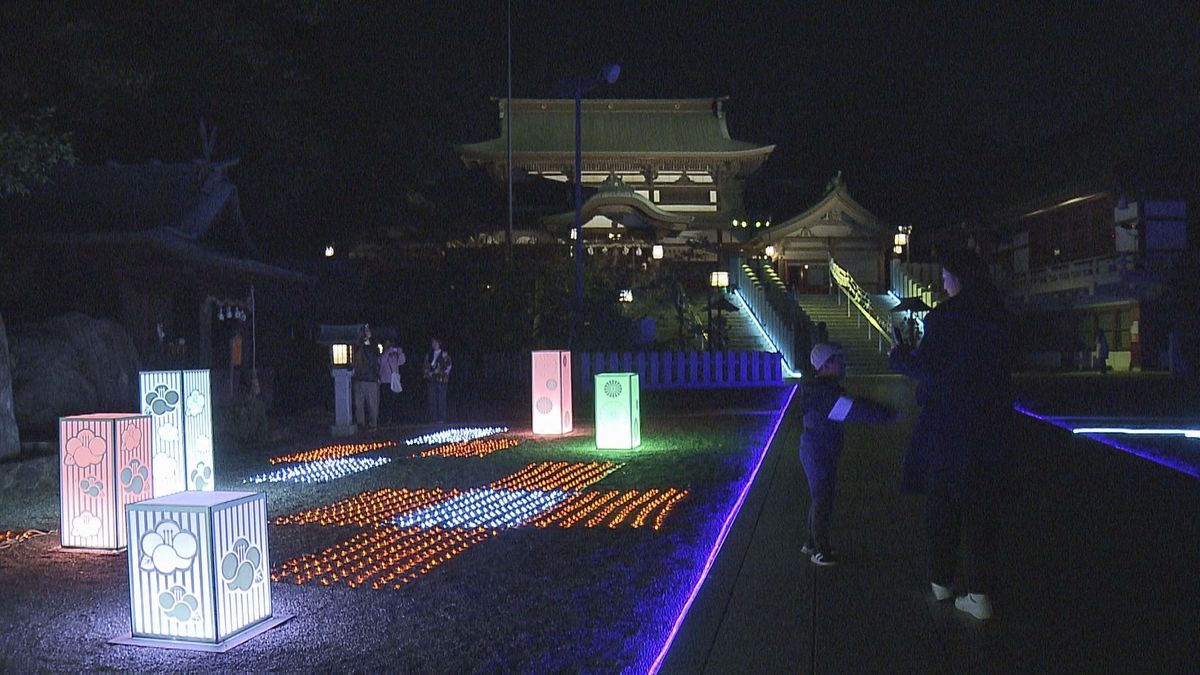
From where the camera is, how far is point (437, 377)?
15875 millimetres

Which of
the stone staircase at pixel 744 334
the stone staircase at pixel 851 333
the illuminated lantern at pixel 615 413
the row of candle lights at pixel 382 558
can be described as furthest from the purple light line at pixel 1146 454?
the stone staircase at pixel 744 334

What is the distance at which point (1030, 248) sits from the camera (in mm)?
35312

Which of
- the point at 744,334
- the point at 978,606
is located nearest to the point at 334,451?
the point at 978,606

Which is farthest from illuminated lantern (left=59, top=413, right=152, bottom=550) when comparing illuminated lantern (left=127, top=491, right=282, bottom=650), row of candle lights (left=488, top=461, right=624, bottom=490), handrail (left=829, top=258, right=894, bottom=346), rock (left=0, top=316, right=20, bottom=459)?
handrail (left=829, top=258, right=894, bottom=346)

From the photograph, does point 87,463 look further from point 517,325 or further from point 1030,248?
point 1030,248

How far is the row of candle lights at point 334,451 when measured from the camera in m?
11.7

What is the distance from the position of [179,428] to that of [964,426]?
6664mm

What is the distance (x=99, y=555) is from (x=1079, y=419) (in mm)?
12498

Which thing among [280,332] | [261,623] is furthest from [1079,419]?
[280,332]

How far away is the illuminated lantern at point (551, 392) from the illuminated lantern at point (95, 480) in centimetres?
735

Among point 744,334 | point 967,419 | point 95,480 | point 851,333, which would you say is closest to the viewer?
point 967,419

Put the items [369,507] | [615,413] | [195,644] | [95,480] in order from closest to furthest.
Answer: [195,644] < [95,480] < [369,507] < [615,413]

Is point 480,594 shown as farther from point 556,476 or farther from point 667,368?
point 667,368

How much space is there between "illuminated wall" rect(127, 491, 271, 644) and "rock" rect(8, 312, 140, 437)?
7383mm
